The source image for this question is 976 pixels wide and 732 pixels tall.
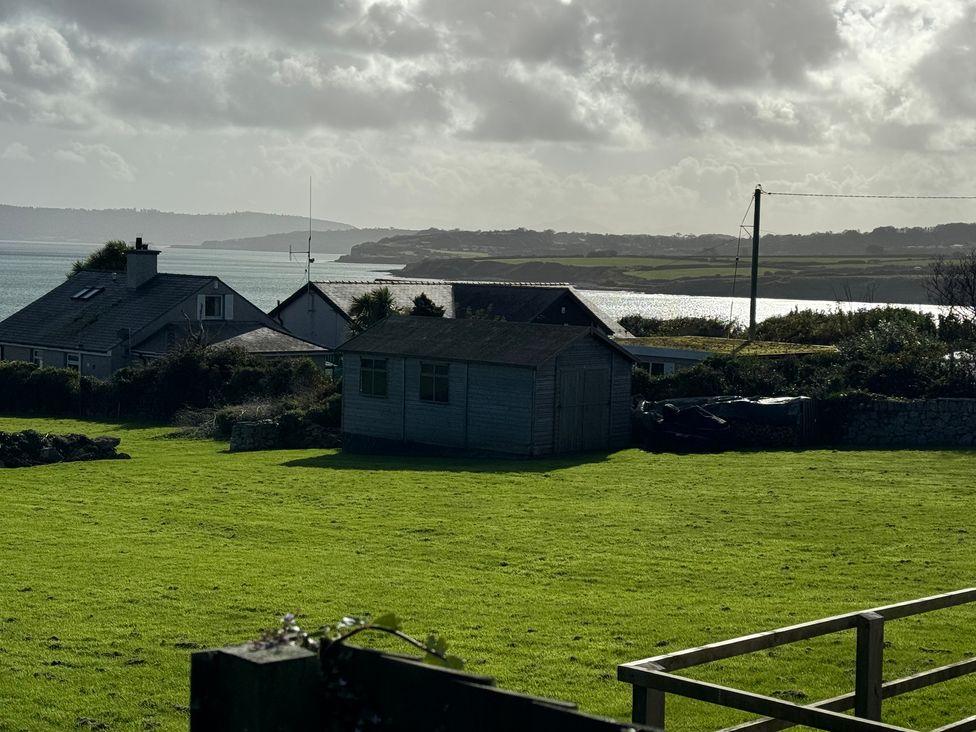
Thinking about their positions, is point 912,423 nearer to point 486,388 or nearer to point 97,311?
point 486,388

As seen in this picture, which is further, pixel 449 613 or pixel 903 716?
pixel 449 613

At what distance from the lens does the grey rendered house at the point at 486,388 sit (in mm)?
44219

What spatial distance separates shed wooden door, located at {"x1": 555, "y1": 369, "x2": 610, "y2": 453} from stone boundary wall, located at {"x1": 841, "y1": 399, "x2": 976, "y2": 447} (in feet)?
28.9

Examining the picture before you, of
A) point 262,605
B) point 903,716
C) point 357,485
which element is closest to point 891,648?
point 903,716

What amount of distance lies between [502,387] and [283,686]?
128 feet

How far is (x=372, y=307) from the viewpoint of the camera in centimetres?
6494

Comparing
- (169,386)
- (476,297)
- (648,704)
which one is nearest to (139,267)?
(169,386)

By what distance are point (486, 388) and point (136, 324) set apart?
28.1m

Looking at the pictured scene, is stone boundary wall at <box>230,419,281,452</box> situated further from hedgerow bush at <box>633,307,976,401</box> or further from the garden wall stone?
hedgerow bush at <box>633,307,976,401</box>

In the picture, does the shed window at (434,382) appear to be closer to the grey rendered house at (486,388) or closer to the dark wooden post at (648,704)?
the grey rendered house at (486,388)

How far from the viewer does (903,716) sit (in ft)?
50.1

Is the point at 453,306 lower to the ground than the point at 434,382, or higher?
higher

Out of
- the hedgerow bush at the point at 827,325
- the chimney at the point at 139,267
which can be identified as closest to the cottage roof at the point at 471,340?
the hedgerow bush at the point at 827,325

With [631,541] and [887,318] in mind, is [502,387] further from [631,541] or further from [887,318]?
[887,318]
